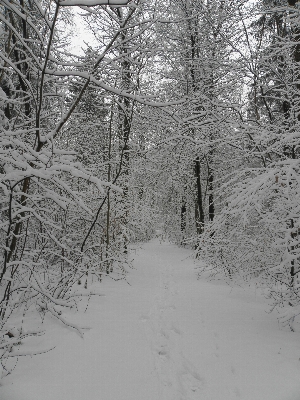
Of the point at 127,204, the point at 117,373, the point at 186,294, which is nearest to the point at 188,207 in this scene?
the point at 127,204

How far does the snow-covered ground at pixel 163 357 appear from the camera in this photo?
2.74 meters

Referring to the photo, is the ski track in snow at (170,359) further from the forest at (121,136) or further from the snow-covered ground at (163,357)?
the forest at (121,136)

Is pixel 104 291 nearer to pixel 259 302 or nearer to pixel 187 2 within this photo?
pixel 259 302

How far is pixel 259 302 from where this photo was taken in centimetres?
575

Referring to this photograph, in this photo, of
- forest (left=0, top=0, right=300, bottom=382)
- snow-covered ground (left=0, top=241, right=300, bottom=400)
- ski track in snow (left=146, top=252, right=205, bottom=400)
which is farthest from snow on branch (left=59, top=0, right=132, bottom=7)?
ski track in snow (left=146, top=252, right=205, bottom=400)

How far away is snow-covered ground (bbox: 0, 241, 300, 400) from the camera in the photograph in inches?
108

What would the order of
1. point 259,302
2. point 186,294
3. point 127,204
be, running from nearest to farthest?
1. point 259,302
2. point 186,294
3. point 127,204

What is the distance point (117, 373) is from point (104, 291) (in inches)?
120

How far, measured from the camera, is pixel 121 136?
22.0 ft

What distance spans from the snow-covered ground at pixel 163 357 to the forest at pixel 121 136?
39cm

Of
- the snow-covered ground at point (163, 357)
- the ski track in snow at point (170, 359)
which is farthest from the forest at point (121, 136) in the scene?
the ski track in snow at point (170, 359)

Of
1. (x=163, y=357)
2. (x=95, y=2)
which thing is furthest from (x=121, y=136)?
(x=95, y=2)

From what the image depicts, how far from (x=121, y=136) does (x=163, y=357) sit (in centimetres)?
479

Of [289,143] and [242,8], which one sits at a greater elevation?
[242,8]
